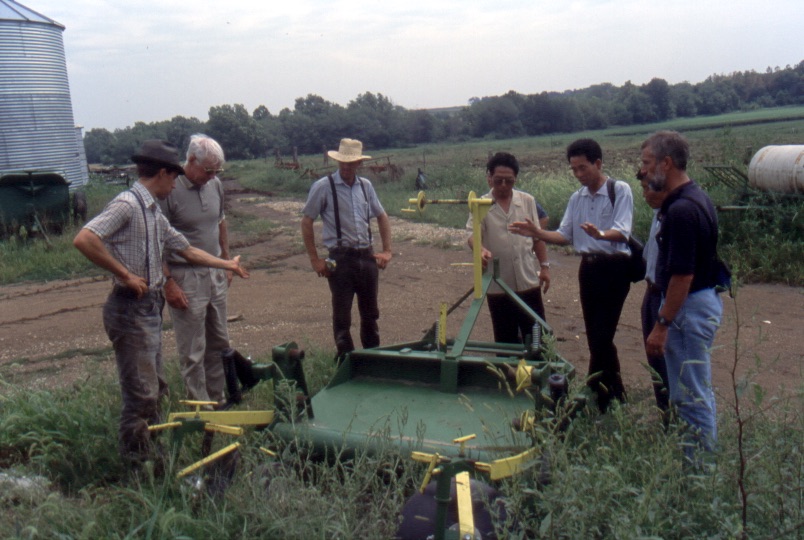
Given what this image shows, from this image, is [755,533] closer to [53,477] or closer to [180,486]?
[180,486]

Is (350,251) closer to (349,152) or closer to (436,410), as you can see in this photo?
(349,152)

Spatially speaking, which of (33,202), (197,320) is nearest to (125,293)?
(197,320)

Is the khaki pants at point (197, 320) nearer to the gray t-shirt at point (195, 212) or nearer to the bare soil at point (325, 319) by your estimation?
the gray t-shirt at point (195, 212)

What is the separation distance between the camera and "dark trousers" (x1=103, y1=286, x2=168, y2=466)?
160 inches

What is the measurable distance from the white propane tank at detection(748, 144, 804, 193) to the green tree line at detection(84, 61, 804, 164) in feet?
153

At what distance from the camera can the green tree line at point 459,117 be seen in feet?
195

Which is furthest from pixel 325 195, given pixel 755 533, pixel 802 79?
pixel 802 79

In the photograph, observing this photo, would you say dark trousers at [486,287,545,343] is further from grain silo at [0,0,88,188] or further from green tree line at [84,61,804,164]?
green tree line at [84,61,804,164]

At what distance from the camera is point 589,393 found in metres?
4.76

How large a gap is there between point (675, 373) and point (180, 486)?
7.83ft

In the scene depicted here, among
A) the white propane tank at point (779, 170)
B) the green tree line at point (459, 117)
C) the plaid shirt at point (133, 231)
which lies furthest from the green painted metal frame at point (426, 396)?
the green tree line at point (459, 117)

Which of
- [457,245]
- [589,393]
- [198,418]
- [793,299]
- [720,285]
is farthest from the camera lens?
[457,245]

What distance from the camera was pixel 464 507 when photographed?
8.54 feet

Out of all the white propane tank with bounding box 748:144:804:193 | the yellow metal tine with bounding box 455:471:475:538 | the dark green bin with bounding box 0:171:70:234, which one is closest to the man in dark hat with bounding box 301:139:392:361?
the yellow metal tine with bounding box 455:471:475:538
